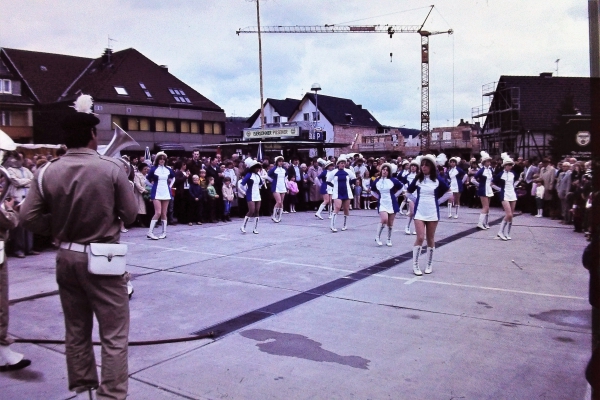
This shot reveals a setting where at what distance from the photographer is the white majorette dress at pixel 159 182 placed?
12766mm

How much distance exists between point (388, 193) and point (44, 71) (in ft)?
128

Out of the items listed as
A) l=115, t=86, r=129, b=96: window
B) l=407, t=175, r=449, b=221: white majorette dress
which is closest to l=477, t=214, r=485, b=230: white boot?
l=407, t=175, r=449, b=221: white majorette dress

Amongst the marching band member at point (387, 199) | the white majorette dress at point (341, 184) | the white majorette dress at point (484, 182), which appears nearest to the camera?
the marching band member at point (387, 199)

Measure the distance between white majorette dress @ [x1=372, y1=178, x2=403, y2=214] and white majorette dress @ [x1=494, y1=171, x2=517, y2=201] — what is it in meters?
3.07

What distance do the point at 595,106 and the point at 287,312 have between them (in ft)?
15.3

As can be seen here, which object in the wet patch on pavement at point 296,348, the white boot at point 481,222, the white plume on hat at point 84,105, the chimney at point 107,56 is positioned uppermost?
the chimney at point 107,56

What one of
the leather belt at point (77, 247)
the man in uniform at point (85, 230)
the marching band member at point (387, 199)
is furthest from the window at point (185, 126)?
the leather belt at point (77, 247)

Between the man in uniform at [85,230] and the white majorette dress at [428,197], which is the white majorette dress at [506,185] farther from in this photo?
the man in uniform at [85,230]

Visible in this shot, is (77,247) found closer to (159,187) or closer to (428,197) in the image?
(428,197)

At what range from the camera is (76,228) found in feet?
10.8

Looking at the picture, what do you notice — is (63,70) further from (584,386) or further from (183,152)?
(584,386)

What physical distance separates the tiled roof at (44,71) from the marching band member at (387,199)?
35.5 metres

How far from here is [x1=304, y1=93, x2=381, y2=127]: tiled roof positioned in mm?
62000

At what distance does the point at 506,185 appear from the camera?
12.9 meters
